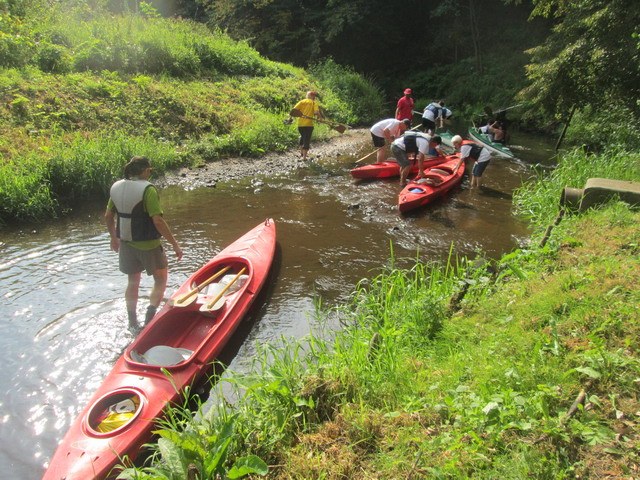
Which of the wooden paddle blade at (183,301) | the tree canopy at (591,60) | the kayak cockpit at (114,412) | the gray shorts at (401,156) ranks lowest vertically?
the kayak cockpit at (114,412)

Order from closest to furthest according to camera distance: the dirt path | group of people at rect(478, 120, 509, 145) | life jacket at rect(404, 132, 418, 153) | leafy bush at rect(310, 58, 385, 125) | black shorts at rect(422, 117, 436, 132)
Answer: life jacket at rect(404, 132, 418, 153) → the dirt path → black shorts at rect(422, 117, 436, 132) → group of people at rect(478, 120, 509, 145) → leafy bush at rect(310, 58, 385, 125)

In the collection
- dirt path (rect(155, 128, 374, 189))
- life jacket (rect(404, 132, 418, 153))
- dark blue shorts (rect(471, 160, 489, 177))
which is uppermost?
life jacket (rect(404, 132, 418, 153))

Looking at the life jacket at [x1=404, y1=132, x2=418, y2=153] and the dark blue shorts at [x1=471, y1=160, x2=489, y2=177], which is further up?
the life jacket at [x1=404, y1=132, x2=418, y2=153]

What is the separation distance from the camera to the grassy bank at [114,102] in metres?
7.44

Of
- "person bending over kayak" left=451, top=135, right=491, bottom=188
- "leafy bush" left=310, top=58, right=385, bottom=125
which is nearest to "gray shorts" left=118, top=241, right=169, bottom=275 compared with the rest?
"person bending over kayak" left=451, top=135, right=491, bottom=188

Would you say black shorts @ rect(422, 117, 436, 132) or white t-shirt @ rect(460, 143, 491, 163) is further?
black shorts @ rect(422, 117, 436, 132)

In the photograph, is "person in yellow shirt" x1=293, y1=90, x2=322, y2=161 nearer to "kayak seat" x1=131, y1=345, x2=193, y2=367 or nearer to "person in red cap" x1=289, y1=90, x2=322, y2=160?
"person in red cap" x1=289, y1=90, x2=322, y2=160

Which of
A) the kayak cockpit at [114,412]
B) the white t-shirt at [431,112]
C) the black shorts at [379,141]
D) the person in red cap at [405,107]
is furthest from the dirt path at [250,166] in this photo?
the kayak cockpit at [114,412]

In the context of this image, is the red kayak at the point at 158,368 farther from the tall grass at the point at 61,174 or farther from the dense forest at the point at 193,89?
the dense forest at the point at 193,89

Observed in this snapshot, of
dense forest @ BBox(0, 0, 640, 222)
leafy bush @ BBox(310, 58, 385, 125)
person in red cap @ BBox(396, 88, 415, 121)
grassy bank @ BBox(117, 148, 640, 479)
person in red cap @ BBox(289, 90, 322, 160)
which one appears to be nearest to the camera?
grassy bank @ BBox(117, 148, 640, 479)

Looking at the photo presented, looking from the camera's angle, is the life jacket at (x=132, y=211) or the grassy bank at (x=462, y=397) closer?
the grassy bank at (x=462, y=397)

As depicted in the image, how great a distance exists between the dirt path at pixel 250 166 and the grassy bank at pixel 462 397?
600 centimetres

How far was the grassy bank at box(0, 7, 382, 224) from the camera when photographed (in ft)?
24.4

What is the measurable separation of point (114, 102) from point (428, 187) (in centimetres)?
782
